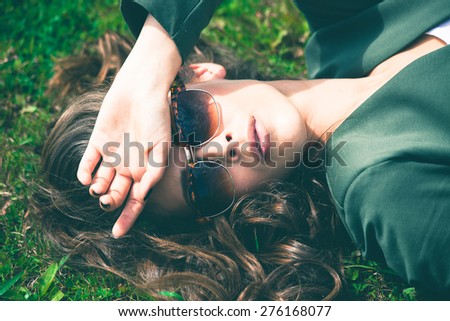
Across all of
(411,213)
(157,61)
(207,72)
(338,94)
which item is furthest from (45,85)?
(411,213)

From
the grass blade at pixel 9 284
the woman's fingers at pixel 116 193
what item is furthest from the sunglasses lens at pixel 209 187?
the grass blade at pixel 9 284

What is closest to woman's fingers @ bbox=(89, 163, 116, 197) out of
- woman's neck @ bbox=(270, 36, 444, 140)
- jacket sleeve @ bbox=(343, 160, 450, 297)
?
woman's neck @ bbox=(270, 36, 444, 140)

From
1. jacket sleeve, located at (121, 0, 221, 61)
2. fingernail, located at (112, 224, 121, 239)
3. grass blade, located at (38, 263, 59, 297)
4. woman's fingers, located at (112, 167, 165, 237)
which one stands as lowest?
grass blade, located at (38, 263, 59, 297)

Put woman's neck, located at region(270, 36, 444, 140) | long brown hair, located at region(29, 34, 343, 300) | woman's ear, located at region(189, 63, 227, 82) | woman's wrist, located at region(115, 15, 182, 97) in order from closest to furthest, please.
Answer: woman's wrist, located at region(115, 15, 182, 97) → long brown hair, located at region(29, 34, 343, 300) → woman's neck, located at region(270, 36, 444, 140) → woman's ear, located at region(189, 63, 227, 82)

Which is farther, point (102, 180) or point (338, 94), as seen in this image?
point (338, 94)

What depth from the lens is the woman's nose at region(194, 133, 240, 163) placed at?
2756 mm

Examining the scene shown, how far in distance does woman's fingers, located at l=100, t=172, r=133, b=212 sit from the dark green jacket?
0.78m

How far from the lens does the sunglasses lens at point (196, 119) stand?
2.73 meters

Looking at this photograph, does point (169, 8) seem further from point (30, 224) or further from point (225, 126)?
point (30, 224)

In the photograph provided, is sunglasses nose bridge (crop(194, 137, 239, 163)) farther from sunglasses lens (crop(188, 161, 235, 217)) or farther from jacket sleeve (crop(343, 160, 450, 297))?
jacket sleeve (crop(343, 160, 450, 297))

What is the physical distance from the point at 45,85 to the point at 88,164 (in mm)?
1736

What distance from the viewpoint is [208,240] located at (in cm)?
308

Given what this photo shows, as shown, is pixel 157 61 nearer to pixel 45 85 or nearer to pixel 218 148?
pixel 218 148

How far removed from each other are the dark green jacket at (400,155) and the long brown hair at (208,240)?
10.4 inches
